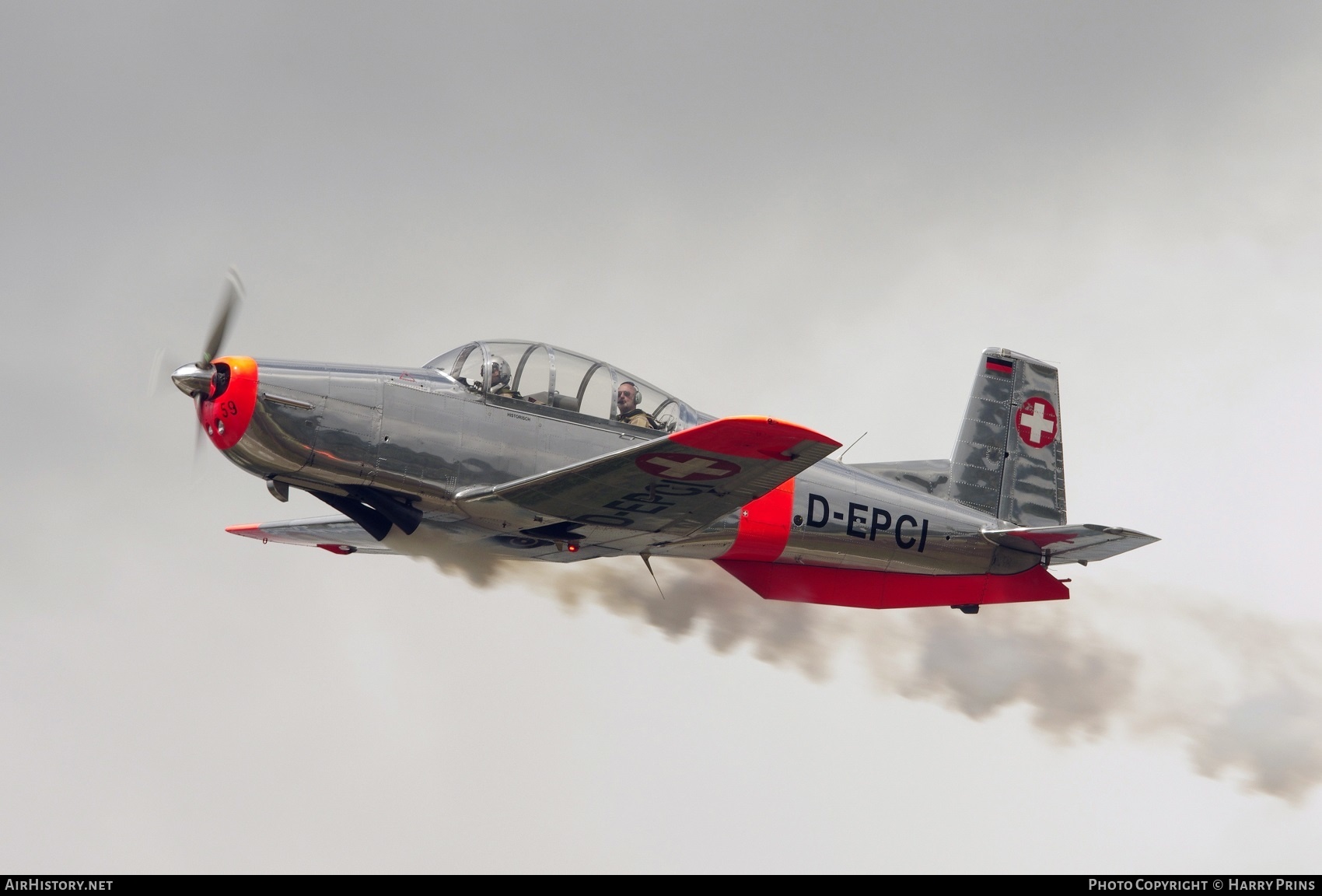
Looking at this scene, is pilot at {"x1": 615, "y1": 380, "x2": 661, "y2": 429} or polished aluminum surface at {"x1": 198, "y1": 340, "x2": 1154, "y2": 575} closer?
polished aluminum surface at {"x1": 198, "y1": 340, "x2": 1154, "y2": 575}

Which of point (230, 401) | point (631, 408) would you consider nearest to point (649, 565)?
point (631, 408)

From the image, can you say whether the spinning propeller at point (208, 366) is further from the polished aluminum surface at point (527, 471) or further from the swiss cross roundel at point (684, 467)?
the swiss cross roundel at point (684, 467)

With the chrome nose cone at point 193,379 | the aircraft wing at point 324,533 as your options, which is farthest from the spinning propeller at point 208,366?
the aircraft wing at point 324,533

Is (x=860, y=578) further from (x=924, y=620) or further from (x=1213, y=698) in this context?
(x=1213, y=698)

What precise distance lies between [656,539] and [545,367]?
6.60 feet

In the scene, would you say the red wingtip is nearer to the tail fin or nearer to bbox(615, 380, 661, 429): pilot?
bbox(615, 380, 661, 429): pilot

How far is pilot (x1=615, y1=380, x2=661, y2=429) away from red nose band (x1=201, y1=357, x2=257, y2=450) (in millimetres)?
3343

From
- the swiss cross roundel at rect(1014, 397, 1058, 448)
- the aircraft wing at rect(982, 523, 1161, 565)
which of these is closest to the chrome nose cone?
the aircraft wing at rect(982, 523, 1161, 565)

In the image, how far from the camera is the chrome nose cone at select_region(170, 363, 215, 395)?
36.4ft

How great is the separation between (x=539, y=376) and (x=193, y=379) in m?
3.04

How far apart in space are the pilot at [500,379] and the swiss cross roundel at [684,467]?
5.85 ft

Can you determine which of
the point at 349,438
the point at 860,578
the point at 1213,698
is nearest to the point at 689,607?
the point at 860,578

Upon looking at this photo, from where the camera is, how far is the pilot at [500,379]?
11.9 m

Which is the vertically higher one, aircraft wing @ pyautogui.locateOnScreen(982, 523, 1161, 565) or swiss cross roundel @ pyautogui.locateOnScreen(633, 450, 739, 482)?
aircraft wing @ pyautogui.locateOnScreen(982, 523, 1161, 565)
